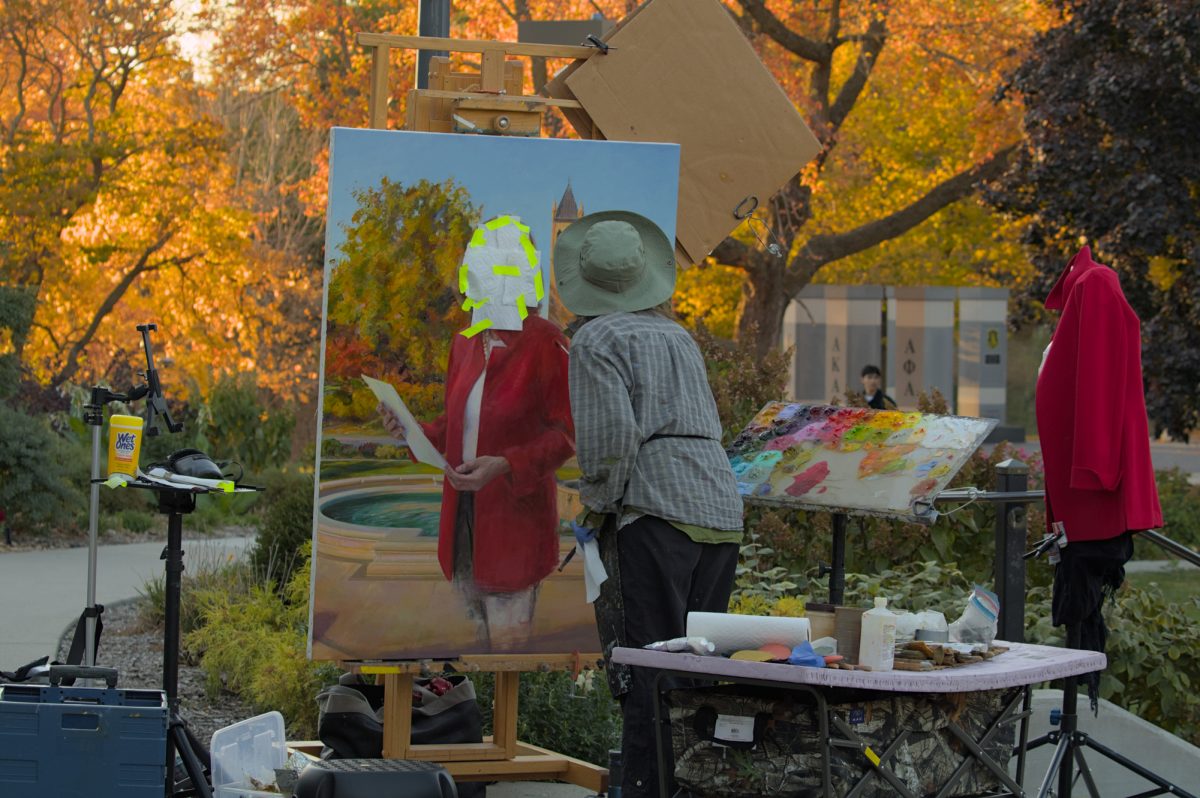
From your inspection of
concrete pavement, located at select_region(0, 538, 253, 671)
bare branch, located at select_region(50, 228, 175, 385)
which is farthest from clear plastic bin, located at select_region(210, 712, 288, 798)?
bare branch, located at select_region(50, 228, 175, 385)

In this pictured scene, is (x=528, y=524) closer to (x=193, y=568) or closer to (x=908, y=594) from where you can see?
(x=908, y=594)

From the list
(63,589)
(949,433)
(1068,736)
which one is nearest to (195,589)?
(63,589)

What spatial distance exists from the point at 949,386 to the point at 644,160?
21.1 metres

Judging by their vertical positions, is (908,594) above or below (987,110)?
below

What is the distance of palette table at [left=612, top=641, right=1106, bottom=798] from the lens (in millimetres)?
3516

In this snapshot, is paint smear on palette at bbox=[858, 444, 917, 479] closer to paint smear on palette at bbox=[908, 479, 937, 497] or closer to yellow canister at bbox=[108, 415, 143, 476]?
paint smear on palette at bbox=[908, 479, 937, 497]

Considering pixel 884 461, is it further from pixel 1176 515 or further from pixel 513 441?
pixel 1176 515

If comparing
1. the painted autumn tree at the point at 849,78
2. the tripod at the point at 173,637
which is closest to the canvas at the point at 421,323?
the tripod at the point at 173,637

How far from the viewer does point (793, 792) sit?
12.3ft

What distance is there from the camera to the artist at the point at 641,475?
424 cm

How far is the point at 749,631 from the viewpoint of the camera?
372cm

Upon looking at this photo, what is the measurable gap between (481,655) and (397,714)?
338 millimetres

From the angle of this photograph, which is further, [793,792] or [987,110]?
[987,110]

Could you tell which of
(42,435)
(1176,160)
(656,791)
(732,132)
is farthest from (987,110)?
(656,791)
